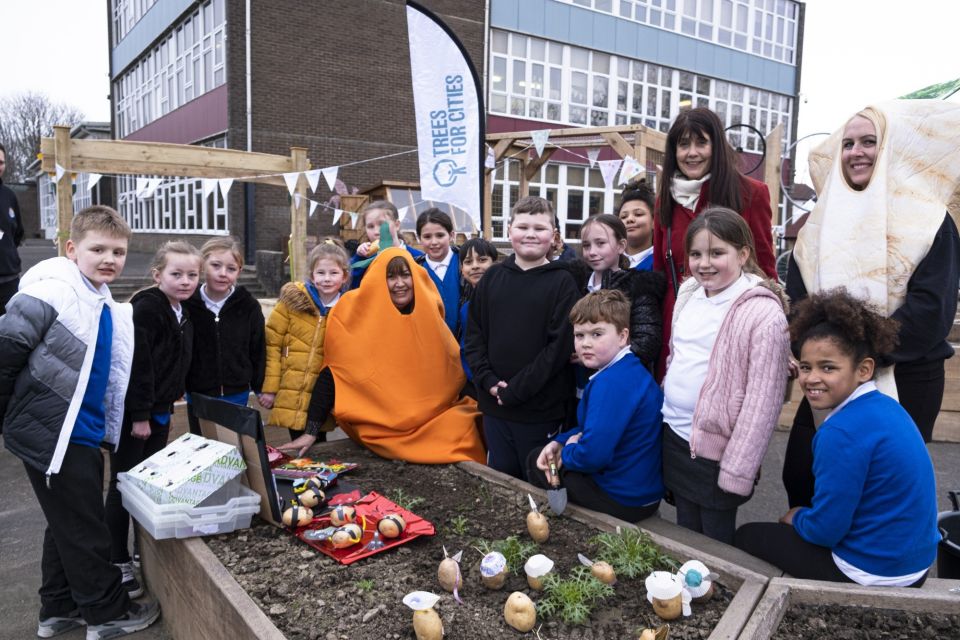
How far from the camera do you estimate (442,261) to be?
4.66 meters

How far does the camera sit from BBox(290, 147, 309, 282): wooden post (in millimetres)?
9477

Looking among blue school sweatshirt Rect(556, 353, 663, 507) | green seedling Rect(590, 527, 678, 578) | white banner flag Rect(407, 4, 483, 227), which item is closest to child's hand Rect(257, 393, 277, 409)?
blue school sweatshirt Rect(556, 353, 663, 507)

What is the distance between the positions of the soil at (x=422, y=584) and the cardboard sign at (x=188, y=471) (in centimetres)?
26

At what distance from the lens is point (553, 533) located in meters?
2.92

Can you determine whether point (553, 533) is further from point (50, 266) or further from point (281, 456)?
point (50, 266)

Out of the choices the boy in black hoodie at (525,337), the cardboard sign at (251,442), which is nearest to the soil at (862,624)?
the boy in black hoodie at (525,337)

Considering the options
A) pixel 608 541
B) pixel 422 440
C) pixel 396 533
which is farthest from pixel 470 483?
pixel 608 541

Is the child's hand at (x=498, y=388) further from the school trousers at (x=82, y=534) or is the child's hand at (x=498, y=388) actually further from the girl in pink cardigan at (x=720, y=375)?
the school trousers at (x=82, y=534)

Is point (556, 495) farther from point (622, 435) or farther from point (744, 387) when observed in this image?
point (744, 387)

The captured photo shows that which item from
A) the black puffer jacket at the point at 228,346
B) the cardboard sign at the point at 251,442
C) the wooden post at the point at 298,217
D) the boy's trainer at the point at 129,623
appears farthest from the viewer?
the wooden post at the point at 298,217

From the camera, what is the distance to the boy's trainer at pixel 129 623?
9.21 ft

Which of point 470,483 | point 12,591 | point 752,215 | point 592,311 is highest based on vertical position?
point 752,215

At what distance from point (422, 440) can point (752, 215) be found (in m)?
2.24

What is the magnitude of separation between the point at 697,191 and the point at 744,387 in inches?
41.0
